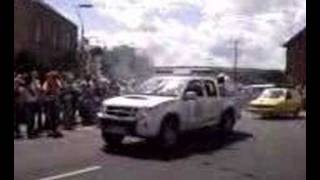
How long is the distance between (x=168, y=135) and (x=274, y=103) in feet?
4.31

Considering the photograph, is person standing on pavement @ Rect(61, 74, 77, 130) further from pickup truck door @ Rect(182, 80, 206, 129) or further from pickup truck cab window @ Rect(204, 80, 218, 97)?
pickup truck cab window @ Rect(204, 80, 218, 97)

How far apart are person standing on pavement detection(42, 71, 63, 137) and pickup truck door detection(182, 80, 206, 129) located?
5.12ft

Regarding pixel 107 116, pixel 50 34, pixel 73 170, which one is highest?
pixel 50 34

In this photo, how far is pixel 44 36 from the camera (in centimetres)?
730

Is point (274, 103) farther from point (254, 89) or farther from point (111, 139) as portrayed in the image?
point (111, 139)

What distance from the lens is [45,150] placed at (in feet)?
25.9

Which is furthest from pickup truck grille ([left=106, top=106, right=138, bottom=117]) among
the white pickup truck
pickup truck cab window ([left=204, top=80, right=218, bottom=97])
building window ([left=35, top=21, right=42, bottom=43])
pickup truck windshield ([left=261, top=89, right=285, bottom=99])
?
pickup truck windshield ([left=261, top=89, right=285, bottom=99])

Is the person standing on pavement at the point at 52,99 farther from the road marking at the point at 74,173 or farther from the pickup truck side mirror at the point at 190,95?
the pickup truck side mirror at the point at 190,95

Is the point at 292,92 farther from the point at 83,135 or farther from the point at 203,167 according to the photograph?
the point at 83,135

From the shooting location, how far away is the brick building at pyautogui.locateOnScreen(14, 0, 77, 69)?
6.70m

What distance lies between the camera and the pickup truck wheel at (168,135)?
7949 millimetres

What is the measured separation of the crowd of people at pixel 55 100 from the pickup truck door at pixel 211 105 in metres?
1.26
